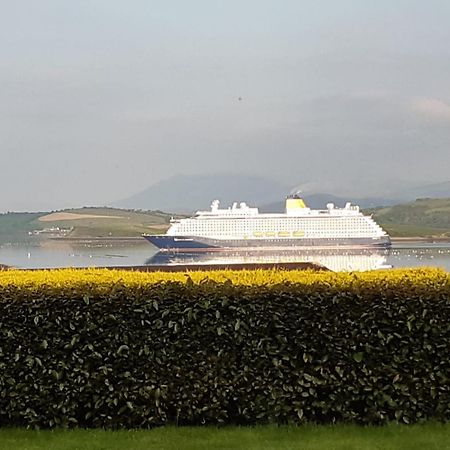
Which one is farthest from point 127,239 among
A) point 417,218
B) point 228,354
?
point 228,354

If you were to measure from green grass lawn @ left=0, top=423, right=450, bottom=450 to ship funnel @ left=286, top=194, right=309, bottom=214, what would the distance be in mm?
38335

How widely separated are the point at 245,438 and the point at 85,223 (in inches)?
1563

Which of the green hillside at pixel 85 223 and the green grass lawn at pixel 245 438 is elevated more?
the green hillside at pixel 85 223

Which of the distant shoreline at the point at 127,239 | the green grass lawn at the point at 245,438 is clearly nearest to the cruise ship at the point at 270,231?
the distant shoreline at the point at 127,239

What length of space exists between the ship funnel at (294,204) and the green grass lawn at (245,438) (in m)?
38.3

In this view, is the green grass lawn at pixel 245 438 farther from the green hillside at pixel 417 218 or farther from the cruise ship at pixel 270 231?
the green hillside at pixel 417 218

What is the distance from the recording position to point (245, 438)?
468cm

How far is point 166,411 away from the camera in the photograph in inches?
197

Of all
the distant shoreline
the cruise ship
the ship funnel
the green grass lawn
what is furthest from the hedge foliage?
the ship funnel

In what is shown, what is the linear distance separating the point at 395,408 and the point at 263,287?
150cm

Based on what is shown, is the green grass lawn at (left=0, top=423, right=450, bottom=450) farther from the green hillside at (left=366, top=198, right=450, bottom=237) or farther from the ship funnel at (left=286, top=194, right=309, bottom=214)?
the green hillside at (left=366, top=198, right=450, bottom=237)

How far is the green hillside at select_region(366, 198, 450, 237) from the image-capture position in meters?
44.7

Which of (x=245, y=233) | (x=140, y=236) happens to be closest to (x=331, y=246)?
(x=245, y=233)

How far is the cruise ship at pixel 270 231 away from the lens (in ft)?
135
